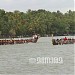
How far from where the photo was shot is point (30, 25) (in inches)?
5901

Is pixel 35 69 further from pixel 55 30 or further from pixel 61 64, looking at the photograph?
pixel 55 30

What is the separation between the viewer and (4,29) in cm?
12669

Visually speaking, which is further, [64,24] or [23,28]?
[64,24]

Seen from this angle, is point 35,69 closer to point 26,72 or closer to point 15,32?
point 26,72

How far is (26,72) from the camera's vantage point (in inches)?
1236

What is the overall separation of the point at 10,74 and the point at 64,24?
150 meters

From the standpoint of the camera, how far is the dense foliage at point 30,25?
131250mm

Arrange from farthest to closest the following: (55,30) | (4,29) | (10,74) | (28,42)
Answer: (55,30) < (4,29) < (28,42) < (10,74)

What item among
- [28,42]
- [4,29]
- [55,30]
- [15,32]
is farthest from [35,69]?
[55,30]

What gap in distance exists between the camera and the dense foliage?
131 meters

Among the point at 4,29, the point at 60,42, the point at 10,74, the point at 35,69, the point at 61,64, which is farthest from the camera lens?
the point at 4,29

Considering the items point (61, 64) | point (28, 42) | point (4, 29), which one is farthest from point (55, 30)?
point (61, 64)

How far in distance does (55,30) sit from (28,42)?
315 ft

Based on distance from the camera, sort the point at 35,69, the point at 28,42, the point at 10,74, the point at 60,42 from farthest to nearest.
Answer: the point at 28,42, the point at 60,42, the point at 35,69, the point at 10,74
